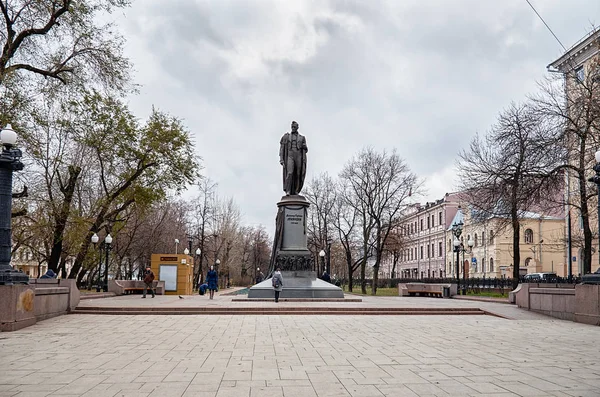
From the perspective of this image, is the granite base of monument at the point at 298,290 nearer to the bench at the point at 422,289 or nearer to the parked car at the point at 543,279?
the parked car at the point at 543,279

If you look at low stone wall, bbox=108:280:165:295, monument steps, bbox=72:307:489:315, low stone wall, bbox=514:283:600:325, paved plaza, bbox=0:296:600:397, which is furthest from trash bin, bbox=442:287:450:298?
paved plaza, bbox=0:296:600:397

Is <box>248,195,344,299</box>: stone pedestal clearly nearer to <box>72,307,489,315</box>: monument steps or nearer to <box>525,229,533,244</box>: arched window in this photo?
<box>72,307,489,315</box>: monument steps

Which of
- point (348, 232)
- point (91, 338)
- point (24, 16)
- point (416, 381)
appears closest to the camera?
point (416, 381)

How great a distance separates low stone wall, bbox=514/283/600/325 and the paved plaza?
3.28 ft

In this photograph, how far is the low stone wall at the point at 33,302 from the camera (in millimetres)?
12562

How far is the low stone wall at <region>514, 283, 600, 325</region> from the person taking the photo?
14828 millimetres

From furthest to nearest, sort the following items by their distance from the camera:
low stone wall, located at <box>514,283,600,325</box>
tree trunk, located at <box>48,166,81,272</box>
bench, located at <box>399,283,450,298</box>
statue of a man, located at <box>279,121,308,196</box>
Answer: bench, located at <box>399,283,450,298</box> < tree trunk, located at <box>48,166,81,272</box> < statue of a man, located at <box>279,121,308,196</box> < low stone wall, located at <box>514,283,600,325</box>

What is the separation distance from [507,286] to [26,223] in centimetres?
3202

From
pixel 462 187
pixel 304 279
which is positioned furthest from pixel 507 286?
pixel 304 279

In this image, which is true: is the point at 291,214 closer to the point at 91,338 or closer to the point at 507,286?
the point at 91,338

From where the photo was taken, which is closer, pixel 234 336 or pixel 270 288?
pixel 234 336

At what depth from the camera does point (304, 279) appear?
77.4ft

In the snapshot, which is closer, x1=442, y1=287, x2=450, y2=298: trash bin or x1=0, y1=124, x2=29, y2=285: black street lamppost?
x1=0, y1=124, x2=29, y2=285: black street lamppost

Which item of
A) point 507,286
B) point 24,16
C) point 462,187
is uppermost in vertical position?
point 24,16
